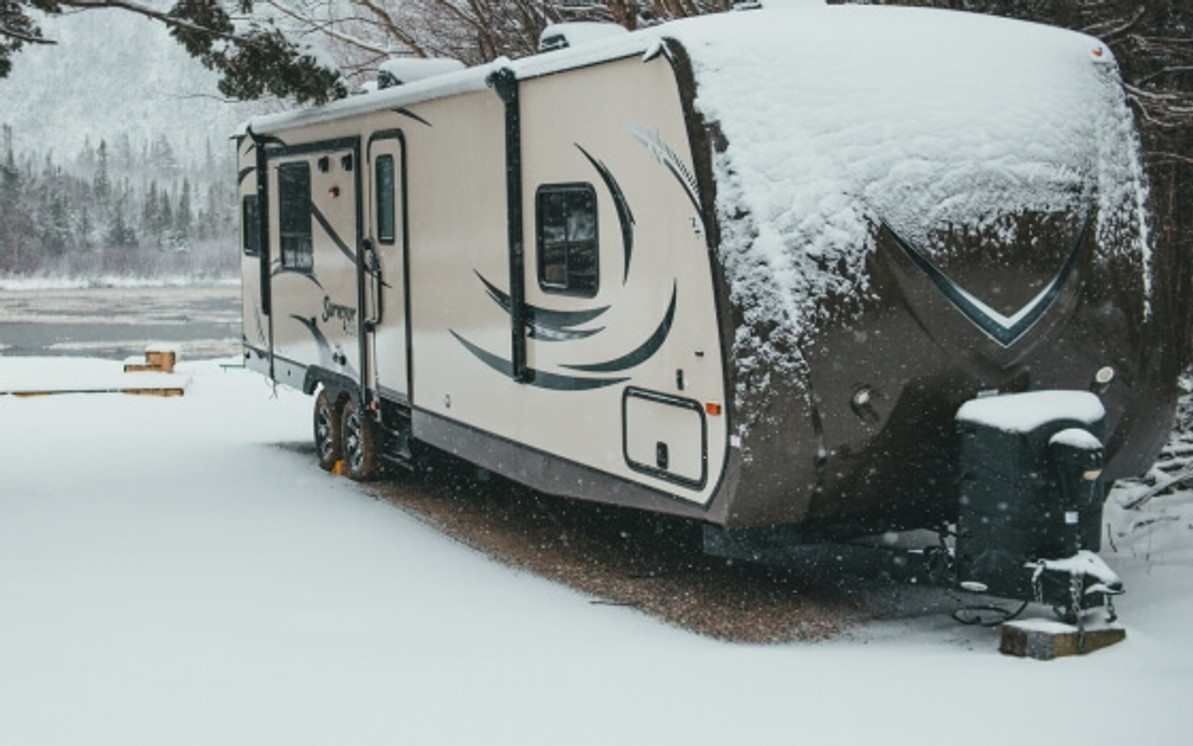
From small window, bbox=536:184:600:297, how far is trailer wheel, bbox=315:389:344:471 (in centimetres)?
453

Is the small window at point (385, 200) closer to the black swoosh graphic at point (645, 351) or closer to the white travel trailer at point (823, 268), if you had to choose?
the white travel trailer at point (823, 268)

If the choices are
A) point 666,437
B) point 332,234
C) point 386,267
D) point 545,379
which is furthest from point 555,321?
point 332,234

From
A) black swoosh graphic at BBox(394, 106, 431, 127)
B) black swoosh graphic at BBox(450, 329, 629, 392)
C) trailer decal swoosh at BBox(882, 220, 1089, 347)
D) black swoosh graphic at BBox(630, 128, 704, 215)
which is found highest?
black swoosh graphic at BBox(394, 106, 431, 127)

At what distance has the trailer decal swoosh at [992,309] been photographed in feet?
22.2

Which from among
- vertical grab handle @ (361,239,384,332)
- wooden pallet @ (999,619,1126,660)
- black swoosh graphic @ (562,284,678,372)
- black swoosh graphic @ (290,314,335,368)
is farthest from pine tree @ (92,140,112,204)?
wooden pallet @ (999,619,1126,660)

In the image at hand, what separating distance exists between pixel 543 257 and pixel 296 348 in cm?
553

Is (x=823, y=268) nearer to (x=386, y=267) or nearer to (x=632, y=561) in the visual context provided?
(x=632, y=561)

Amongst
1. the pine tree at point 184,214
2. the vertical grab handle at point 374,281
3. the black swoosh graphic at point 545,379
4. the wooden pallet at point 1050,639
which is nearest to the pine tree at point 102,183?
the pine tree at point 184,214

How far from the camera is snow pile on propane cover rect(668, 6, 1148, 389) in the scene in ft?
21.5

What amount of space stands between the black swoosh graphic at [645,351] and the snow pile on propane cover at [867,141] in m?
0.55

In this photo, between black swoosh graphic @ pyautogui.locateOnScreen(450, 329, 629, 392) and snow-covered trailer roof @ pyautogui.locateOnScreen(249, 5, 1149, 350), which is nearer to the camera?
snow-covered trailer roof @ pyautogui.locateOnScreen(249, 5, 1149, 350)

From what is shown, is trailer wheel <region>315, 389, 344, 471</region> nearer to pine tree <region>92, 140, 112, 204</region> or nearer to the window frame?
the window frame

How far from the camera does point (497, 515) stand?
34.3ft

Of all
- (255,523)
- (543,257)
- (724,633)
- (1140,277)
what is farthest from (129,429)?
(1140,277)
